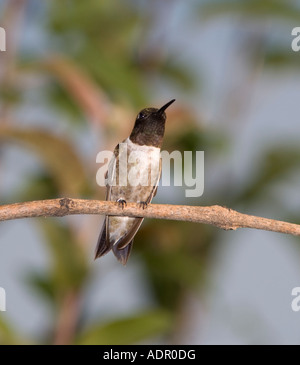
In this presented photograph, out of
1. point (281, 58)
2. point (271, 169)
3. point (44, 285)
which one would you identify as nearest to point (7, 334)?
point (44, 285)

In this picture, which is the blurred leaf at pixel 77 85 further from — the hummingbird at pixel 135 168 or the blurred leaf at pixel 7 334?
the blurred leaf at pixel 7 334

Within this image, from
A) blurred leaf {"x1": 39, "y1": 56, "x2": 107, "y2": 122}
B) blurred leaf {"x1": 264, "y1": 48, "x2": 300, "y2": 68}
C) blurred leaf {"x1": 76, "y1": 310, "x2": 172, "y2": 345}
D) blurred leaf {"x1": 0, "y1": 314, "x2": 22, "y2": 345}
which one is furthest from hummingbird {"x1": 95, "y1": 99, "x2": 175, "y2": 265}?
blurred leaf {"x1": 264, "y1": 48, "x2": 300, "y2": 68}

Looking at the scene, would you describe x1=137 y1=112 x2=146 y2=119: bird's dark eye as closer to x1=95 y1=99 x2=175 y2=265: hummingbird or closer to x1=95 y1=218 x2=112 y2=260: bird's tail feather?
x1=95 y1=99 x2=175 y2=265: hummingbird

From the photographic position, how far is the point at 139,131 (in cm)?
284

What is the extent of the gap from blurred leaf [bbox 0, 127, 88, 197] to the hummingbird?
0.22 m

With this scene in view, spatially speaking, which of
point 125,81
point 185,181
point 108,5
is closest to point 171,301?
point 185,181

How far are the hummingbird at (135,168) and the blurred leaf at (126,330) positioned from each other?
0.33 meters

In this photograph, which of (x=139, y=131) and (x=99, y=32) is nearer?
(x=139, y=131)

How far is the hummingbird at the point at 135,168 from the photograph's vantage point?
2.79 metres

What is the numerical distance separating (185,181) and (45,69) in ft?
3.05

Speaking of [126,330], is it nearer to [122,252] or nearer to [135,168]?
[122,252]

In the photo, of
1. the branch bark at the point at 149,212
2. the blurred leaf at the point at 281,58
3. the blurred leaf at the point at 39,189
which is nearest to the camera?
the branch bark at the point at 149,212

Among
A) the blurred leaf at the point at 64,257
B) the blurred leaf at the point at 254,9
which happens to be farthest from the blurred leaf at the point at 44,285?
the blurred leaf at the point at 254,9

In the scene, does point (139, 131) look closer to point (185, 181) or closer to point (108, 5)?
point (185, 181)
